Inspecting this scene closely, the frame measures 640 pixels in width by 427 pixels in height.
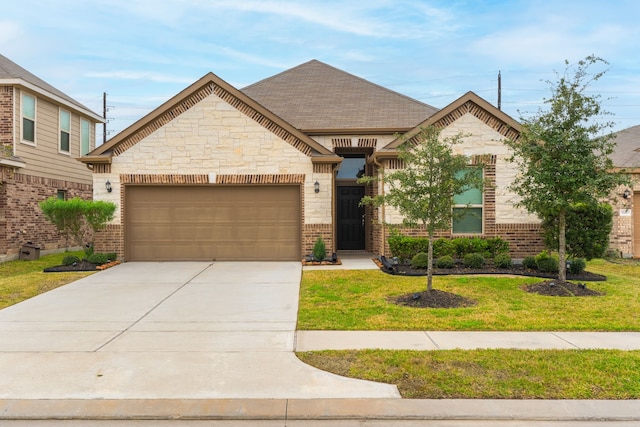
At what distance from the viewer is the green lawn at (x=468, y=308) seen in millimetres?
6853

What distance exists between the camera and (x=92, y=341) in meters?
6.11

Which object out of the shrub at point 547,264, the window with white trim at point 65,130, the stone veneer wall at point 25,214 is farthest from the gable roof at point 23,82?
the shrub at point 547,264

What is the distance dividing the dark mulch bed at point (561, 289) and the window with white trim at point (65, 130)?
17697 millimetres

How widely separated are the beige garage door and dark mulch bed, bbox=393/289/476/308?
6.15 metres

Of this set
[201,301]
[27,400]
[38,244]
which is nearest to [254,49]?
[38,244]

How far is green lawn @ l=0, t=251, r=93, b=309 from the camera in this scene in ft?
30.5

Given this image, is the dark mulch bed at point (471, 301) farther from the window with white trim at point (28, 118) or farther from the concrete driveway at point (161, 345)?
the window with white trim at point (28, 118)

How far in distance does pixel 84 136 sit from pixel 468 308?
1875 cm

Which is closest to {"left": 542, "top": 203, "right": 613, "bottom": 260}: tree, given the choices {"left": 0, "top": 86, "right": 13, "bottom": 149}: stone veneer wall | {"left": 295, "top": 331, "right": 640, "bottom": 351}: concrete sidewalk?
{"left": 295, "top": 331, "right": 640, "bottom": 351}: concrete sidewalk

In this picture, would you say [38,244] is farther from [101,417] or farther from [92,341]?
[101,417]

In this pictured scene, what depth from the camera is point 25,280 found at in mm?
11078

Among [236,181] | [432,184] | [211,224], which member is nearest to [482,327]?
[432,184]

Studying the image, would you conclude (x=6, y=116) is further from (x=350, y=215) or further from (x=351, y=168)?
(x=350, y=215)

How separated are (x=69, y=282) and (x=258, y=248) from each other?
534 cm
